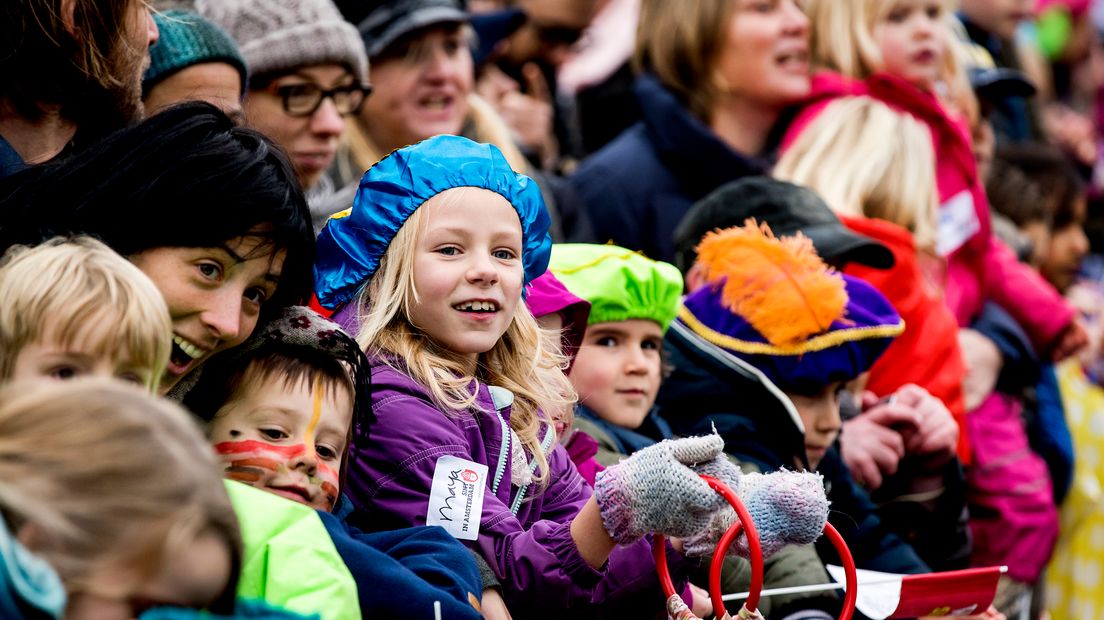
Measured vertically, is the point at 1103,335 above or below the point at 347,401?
below

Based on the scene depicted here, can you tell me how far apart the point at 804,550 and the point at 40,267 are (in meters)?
2.39

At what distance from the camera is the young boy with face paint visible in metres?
2.97

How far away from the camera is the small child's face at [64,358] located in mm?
2623

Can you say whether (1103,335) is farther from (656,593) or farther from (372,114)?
(656,593)

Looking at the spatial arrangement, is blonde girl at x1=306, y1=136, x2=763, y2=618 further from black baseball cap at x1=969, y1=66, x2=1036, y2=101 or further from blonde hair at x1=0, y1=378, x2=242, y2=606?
black baseball cap at x1=969, y1=66, x2=1036, y2=101

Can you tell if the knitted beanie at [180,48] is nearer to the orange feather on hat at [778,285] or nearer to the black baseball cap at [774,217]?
the orange feather on hat at [778,285]

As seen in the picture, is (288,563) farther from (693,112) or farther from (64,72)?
(693,112)

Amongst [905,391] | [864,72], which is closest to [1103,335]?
[864,72]

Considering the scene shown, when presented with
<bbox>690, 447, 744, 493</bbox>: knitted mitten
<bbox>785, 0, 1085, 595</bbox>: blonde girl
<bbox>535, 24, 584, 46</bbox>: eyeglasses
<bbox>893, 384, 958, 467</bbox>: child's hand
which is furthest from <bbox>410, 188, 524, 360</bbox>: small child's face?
<bbox>535, 24, 584, 46</bbox>: eyeglasses

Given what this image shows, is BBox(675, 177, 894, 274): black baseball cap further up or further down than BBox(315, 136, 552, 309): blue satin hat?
further down

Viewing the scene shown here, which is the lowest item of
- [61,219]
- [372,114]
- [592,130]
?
[592,130]

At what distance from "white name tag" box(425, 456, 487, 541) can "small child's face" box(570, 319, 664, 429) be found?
3.65 feet

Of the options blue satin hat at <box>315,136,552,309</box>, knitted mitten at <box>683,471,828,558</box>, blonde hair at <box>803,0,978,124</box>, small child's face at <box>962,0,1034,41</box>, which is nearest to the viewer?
knitted mitten at <box>683,471,828,558</box>

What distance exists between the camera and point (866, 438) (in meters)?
5.14
